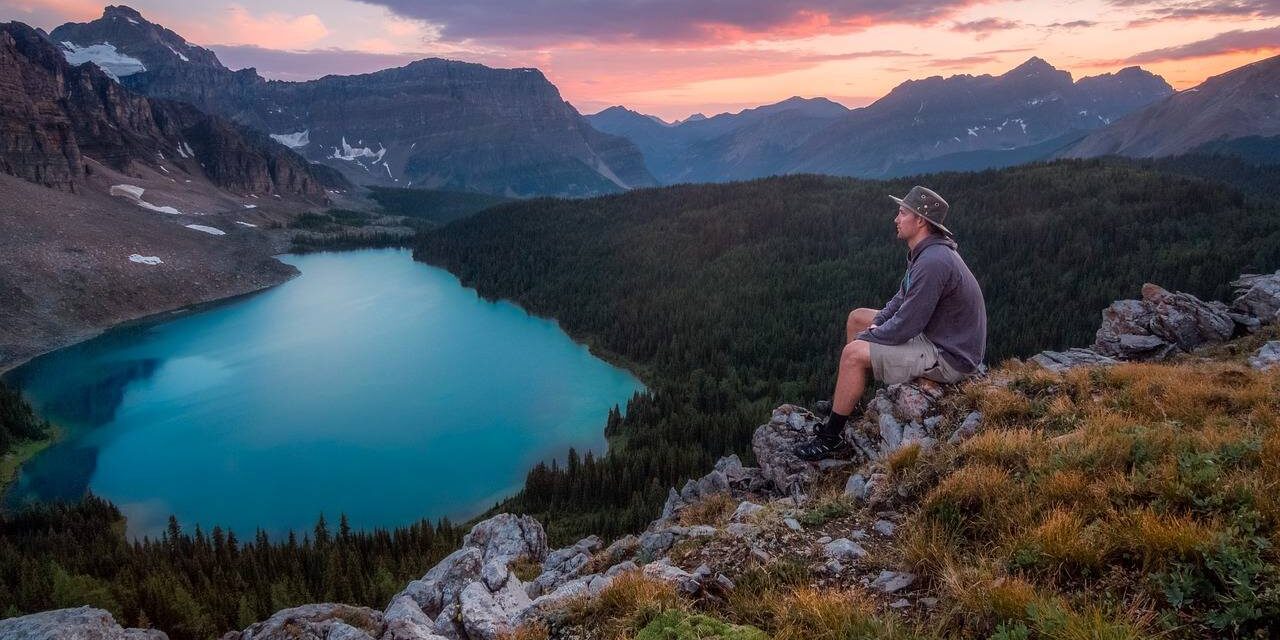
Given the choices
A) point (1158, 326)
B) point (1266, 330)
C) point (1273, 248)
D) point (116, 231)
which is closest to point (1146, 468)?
point (1266, 330)

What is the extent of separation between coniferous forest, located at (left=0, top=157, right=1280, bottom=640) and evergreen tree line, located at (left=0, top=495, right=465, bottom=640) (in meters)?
0.11

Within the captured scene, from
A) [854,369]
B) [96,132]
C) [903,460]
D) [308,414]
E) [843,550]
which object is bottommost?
[308,414]

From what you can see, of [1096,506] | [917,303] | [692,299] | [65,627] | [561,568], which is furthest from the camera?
[692,299]

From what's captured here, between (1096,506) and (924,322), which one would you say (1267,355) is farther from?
(1096,506)

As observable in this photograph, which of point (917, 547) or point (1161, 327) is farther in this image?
point (1161, 327)

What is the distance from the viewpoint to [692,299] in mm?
85312

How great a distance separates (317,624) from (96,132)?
171 metres

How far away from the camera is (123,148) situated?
13400 cm

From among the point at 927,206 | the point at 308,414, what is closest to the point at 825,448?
the point at 927,206

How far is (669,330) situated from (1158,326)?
5642cm

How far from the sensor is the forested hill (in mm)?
46625

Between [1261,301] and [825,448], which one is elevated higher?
[1261,301]

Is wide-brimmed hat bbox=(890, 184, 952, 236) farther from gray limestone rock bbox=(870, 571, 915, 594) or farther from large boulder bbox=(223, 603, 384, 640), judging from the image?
large boulder bbox=(223, 603, 384, 640)

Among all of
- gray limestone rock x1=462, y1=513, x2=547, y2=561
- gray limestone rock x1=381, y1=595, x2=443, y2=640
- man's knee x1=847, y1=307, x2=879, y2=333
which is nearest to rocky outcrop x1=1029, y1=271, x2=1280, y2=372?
man's knee x1=847, y1=307, x2=879, y2=333
